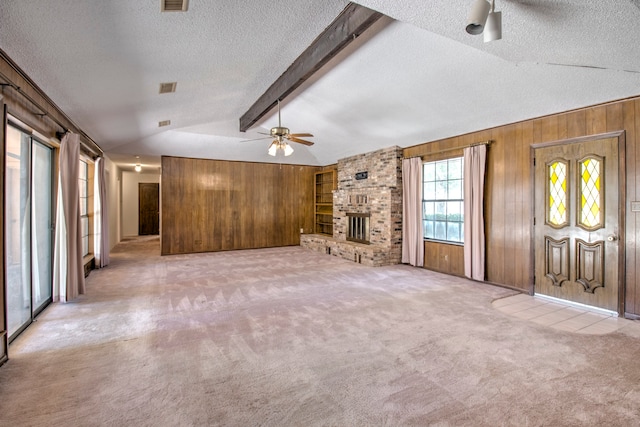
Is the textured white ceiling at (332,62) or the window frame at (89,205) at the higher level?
the textured white ceiling at (332,62)

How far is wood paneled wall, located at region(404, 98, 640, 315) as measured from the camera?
12.1 feet

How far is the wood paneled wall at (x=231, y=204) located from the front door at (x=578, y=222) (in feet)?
21.9

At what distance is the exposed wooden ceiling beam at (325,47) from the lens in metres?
3.06

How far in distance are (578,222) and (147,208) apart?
13561 millimetres

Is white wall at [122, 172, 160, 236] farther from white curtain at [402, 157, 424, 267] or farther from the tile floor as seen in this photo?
the tile floor

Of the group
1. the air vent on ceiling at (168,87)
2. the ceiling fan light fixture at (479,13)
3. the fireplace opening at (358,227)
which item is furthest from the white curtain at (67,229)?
the fireplace opening at (358,227)

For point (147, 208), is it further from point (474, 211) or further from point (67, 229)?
point (474, 211)

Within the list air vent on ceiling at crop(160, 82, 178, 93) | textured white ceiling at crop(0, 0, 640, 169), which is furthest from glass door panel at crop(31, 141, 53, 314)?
air vent on ceiling at crop(160, 82, 178, 93)

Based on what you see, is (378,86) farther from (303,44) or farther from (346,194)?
(346,194)

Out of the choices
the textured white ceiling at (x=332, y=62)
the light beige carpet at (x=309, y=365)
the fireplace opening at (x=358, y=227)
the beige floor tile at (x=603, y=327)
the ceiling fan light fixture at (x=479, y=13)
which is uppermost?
the textured white ceiling at (x=332, y=62)

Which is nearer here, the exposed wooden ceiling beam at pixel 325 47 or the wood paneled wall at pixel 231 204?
the exposed wooden ceiling beam at pixel 325 47

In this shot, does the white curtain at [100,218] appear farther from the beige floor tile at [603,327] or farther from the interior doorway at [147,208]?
the beige floor tile at [603,327]

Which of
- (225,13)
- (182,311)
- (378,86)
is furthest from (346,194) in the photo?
(225,13)

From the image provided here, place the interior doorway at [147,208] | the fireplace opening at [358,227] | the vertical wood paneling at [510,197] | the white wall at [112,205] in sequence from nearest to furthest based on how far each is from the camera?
1. the vertical wood paneling at [510,197]
2. the fireplace opening at [358,227]
3. the white wall at [112,205]
4. the interior doorway at [147,208]
